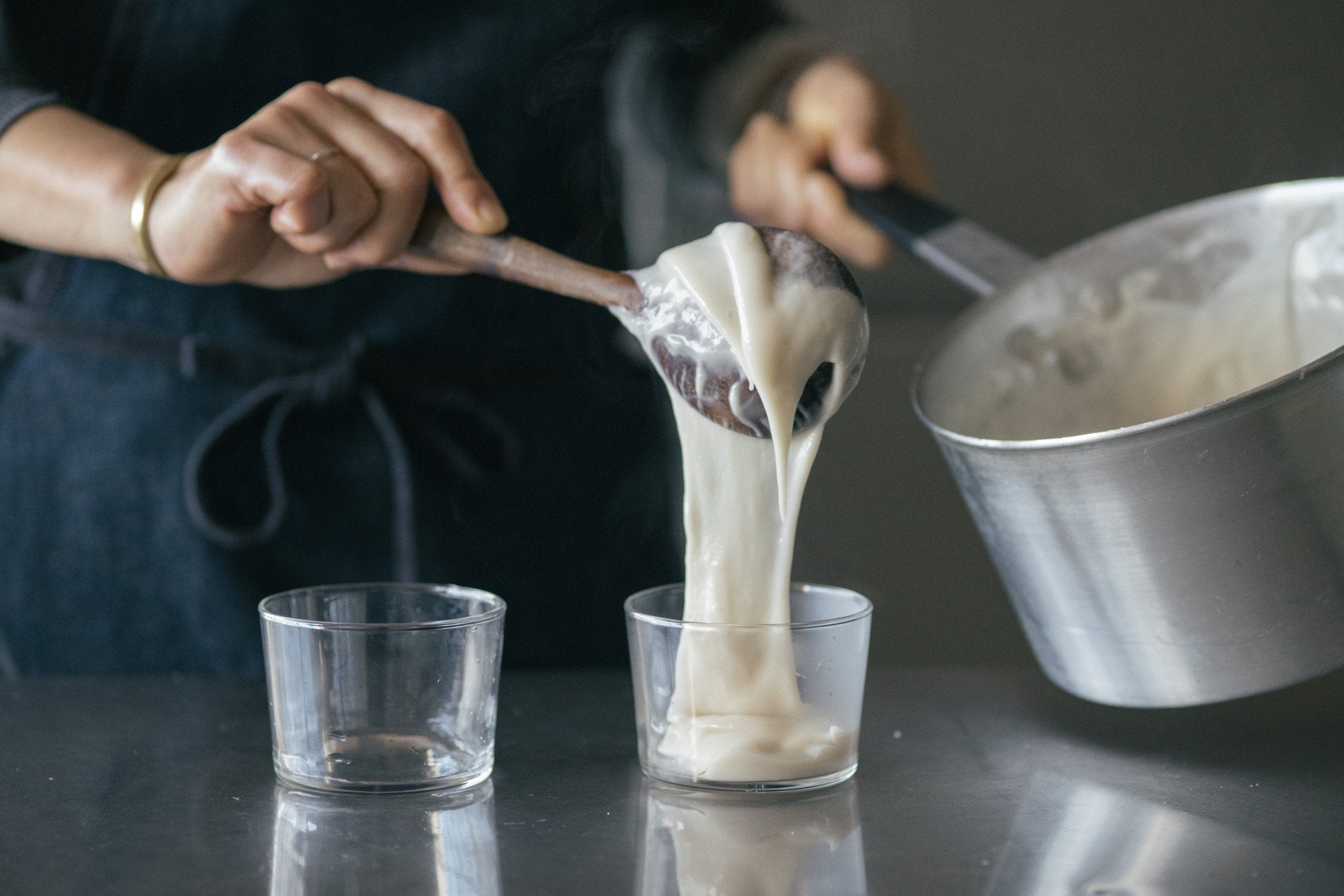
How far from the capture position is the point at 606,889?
1.94ft

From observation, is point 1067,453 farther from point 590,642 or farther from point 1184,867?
point 590,642

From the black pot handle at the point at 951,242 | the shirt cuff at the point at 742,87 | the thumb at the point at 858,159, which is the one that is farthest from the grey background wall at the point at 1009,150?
the black pot handle at the point at 951,242

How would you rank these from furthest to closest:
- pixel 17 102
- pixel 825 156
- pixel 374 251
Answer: pixel 825 156 < pixel 17 102 < pixel 374 251

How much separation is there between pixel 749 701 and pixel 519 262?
0.30 meters

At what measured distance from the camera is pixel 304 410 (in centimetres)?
117

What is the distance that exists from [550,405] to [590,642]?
243mm

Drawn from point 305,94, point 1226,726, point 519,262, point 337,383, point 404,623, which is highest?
point 305,94

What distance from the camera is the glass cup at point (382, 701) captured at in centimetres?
72

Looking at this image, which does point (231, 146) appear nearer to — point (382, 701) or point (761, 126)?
point (382, 701)

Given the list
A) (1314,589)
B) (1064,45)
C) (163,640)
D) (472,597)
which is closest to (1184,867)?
(1314,589)

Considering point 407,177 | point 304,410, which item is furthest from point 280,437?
point 407,177

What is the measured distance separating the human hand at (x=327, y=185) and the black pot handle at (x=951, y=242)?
337mm

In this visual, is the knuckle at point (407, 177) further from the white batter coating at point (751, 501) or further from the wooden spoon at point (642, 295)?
the white batter coating at point (751, 501)

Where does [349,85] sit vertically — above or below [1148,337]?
above
